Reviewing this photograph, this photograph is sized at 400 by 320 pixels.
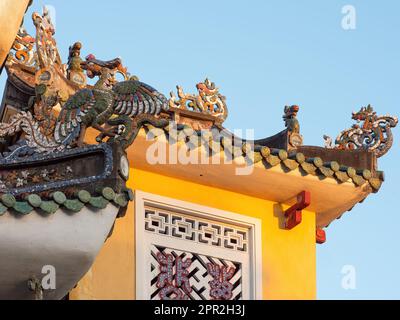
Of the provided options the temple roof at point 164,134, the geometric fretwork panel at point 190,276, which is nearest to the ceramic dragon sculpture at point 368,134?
the temple roof at point 164,134

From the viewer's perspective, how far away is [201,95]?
16141mm

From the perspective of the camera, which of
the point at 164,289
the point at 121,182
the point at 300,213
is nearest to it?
the point at 121,182

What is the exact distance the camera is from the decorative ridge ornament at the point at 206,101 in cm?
1599

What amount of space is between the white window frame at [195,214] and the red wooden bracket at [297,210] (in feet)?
1.08

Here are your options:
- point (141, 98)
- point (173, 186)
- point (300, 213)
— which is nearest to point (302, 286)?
point (300, 213)

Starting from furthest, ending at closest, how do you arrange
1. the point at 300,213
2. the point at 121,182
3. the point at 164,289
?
the point at 300,213, the point at 164,289, the point at 121,182

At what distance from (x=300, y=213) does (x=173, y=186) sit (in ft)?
4.62

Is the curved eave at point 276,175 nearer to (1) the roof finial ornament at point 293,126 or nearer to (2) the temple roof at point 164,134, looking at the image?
(2) the temple roof at point 164,134

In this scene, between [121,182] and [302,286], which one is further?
[302,286]

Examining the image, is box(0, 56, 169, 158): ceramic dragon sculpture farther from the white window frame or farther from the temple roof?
the white window frame

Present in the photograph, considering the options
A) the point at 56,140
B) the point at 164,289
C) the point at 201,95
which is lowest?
the point at 164,289

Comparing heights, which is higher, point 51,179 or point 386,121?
point 386,121

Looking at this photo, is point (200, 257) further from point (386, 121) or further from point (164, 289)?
point (386, 121)

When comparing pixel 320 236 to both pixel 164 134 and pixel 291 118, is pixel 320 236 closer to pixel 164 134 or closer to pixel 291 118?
pixel 291 118
